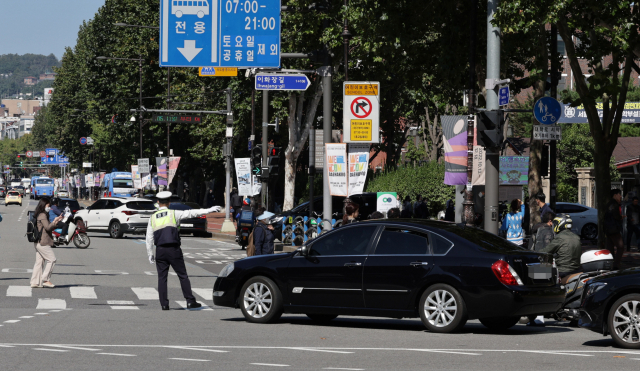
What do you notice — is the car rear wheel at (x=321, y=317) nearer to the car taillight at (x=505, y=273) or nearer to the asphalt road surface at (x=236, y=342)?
the asphalt road surface at (x=236, y=342)

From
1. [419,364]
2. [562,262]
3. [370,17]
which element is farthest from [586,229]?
[419,364]

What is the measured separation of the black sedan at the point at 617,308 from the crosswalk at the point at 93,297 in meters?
6.75

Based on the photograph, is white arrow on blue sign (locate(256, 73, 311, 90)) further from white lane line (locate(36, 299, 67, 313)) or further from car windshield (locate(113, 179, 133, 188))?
car windshield (locate(113, 179, 133, 188))

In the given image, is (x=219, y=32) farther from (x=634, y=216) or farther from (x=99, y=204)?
(x=99, y=204)

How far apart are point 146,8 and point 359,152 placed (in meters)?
43.4

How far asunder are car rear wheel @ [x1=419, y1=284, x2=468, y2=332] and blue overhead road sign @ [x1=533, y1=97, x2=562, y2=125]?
8.61m

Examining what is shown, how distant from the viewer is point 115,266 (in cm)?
2384

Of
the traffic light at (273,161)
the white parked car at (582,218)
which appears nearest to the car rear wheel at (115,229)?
the traffic light at (273,161)

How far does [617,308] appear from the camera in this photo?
1024 cm

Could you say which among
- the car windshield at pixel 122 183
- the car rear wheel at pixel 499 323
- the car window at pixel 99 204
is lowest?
the car rear wheel at pixel 499 323

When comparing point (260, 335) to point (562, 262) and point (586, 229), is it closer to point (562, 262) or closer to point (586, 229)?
point (562, 262)

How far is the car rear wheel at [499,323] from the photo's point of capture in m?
11.9

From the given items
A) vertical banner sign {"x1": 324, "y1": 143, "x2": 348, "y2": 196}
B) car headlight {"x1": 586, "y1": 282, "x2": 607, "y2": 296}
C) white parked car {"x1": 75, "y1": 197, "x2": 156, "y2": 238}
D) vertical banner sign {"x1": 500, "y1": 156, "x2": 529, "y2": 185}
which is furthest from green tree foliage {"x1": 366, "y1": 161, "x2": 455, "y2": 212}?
car headlight {"x1": 586, "y1": 282, "x2": 607, "y2": 296}

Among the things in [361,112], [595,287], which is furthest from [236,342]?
[361,112]
